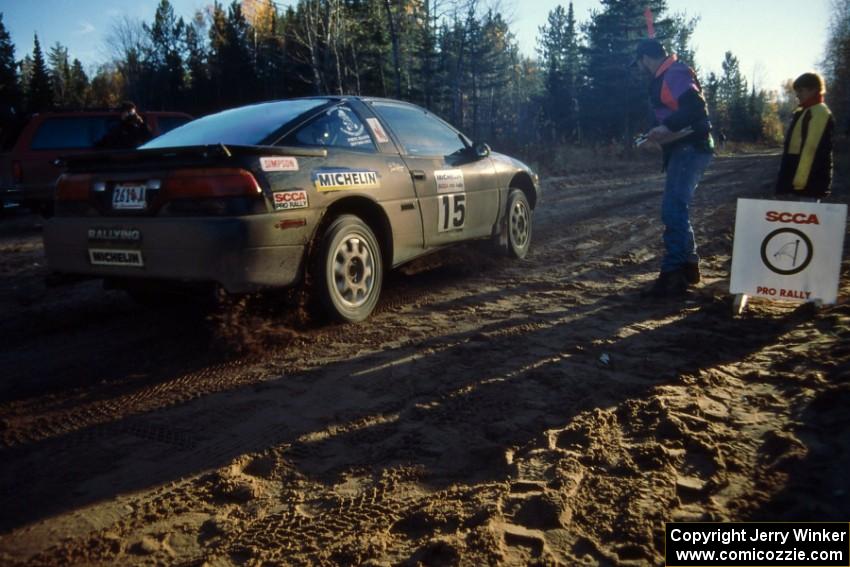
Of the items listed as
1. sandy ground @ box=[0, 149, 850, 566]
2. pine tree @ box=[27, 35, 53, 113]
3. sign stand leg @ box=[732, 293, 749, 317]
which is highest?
pine tree @ box=[27, 35, 53, 113]

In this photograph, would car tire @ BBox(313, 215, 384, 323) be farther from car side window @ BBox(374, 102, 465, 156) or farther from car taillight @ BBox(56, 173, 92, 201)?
car taillight @ BBox(56, 173, 92, 201)

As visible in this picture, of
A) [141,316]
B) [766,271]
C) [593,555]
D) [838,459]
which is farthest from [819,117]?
[141,316]

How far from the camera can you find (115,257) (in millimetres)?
3725

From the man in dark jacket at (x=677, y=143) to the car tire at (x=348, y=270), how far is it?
239 cm

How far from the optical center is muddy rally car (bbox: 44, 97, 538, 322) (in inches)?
139

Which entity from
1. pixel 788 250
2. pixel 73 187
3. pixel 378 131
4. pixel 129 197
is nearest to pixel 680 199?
pixel 788 250

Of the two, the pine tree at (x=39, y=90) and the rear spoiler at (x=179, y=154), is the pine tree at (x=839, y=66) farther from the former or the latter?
the pine tree at (x=39, y=90)

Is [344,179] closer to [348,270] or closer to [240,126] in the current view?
[348,270]

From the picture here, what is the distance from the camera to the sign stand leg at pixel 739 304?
4.56 meters

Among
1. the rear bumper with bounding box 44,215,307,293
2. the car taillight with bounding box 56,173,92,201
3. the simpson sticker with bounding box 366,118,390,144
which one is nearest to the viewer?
the rear bumper with bounding box 44,215,307,293

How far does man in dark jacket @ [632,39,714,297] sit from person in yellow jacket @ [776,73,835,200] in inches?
24.7

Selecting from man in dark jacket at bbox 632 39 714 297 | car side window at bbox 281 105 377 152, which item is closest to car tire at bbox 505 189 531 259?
man in dark jacket at bbox 632 39 714 297

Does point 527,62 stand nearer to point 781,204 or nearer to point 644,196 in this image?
point 644,196

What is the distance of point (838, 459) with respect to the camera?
2.42 m
